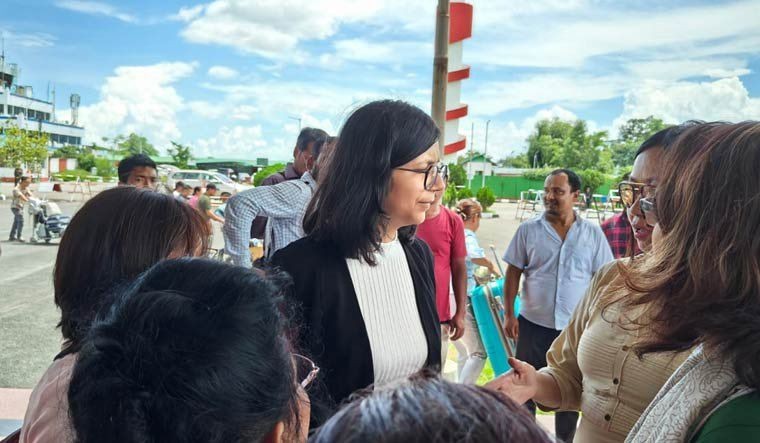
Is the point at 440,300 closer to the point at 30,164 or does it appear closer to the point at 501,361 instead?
the point at 501,361

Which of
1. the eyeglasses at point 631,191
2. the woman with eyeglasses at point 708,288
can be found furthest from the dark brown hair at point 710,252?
the eyeglasses at point 631,191

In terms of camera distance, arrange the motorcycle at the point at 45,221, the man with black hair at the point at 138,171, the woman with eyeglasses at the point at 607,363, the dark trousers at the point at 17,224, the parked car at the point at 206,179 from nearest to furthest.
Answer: the woman with eyeglasses at the point at 607,363
the man with black hair at the point at 138,171
the motorcycle at the point at 45,221
the dark trousers at the point at 17,224
the parked car at the point at 206,179

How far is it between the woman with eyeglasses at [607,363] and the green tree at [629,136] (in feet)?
175

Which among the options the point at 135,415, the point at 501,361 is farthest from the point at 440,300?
the point at 135,415

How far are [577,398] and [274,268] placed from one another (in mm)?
978

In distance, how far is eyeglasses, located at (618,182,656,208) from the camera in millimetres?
1648

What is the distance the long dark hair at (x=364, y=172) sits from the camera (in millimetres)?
1731

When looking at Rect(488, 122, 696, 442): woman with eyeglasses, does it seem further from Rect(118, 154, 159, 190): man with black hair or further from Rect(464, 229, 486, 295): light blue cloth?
Rect(118, 154, 159, 190): man with black hair

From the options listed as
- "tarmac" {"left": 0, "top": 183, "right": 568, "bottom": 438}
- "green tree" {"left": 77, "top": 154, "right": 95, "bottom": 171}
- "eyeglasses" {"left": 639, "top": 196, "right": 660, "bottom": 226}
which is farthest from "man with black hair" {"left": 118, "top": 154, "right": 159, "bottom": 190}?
"green tree" {"left": 77, "top": 154, "right": 95, "bottom": 171}

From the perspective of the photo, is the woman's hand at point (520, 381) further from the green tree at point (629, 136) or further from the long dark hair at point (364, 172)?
the green tree at point (629, 136)

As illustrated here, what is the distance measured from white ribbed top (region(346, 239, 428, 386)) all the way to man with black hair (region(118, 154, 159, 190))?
8.37 ft

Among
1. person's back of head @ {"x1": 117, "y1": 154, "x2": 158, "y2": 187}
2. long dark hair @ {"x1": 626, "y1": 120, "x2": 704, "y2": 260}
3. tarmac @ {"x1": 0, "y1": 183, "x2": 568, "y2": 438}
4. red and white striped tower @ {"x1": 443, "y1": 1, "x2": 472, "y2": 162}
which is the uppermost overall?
red and white striped tower @ {"x1": 443, "y1": 1, "x2": 472, "y2": 162}

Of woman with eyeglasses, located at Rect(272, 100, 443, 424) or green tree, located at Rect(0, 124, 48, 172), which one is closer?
woman with eyeglasses, located at Rect(272, 100, 443, 424)

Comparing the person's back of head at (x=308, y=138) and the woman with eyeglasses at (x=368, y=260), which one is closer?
the woman with eyeglasses at (x=368, y=260)
